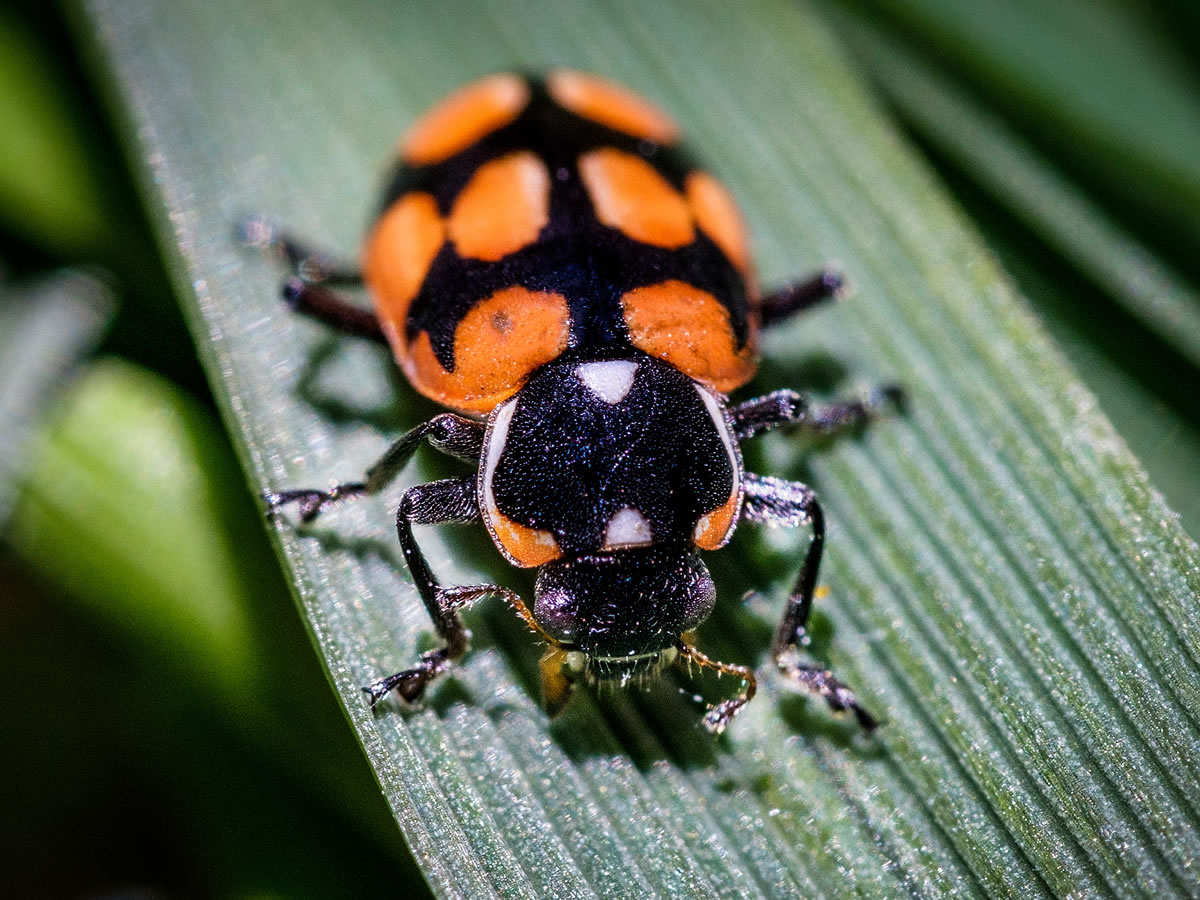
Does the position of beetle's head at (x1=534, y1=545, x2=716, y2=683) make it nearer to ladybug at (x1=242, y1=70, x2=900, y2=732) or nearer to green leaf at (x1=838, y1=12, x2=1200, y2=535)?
ladybug at (x1=242, y1=70, x2=900, y2=732)

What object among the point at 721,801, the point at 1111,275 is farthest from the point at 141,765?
the point at 1111,275

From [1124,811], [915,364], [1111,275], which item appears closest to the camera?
[1124,811]

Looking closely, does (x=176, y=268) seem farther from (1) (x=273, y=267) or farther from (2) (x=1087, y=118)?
(2) (x=1087, y=118)

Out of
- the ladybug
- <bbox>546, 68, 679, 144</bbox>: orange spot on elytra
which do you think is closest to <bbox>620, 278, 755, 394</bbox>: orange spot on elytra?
the ladybug

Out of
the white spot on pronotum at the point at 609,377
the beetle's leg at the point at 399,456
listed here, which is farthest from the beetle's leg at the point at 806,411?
the beetle's leg at the point at 399,456

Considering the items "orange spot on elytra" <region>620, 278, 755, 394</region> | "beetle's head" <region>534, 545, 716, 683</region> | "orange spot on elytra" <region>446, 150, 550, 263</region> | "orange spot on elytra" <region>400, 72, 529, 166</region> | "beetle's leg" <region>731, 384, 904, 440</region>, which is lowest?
"beetle's head" <region>534, 545, 716, 683</region>

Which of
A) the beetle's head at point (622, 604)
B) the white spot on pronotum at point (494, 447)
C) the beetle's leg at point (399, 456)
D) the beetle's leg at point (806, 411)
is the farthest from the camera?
the beetle's leg at point (806, 411)

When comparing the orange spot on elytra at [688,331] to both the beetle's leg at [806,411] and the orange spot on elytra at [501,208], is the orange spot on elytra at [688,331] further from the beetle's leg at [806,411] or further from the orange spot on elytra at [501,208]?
the orange spot on elytra at [501,208]
